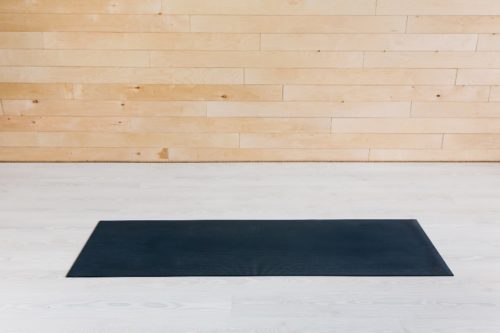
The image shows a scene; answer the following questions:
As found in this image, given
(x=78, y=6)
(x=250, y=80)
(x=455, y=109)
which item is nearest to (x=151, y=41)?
(x=78, y=6)

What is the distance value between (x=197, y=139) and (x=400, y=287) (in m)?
1.77

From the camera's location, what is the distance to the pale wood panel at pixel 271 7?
298 cm

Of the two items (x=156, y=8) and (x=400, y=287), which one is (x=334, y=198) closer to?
(x=400, y=287)

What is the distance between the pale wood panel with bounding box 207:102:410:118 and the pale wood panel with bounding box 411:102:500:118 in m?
0.08

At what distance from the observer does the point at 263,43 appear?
307cm

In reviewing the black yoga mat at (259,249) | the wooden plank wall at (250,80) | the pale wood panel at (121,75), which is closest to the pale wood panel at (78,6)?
the wooden plank wall at (250,80)

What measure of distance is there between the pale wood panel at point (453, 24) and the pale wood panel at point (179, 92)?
0.92 metres

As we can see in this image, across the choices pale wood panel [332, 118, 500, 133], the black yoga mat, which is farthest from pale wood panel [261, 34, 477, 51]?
the black yoga mat

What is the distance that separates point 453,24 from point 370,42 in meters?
0.51

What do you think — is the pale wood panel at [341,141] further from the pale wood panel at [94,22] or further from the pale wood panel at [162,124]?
the pale wood panel at [94,22]

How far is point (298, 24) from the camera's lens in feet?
9.95

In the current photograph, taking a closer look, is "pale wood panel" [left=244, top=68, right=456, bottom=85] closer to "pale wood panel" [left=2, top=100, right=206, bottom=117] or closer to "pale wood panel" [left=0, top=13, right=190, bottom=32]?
"pale wood panel" [left=2, top=100, right=206, bottom=117]

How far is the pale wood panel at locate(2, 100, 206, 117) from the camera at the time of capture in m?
3.17

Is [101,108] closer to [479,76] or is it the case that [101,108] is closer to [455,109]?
[455,109]
